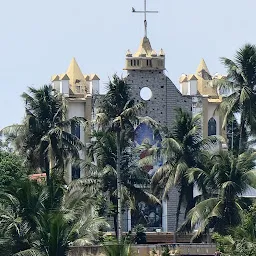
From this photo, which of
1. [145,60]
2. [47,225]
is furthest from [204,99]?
[47,225]

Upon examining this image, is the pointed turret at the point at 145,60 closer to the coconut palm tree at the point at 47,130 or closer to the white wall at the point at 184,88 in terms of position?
the white wall at the point at 184,88

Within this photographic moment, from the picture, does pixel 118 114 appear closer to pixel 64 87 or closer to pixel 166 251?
pixel 166 251

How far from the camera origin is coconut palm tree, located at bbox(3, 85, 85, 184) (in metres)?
72.4

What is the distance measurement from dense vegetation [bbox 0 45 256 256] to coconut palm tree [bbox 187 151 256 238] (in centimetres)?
4

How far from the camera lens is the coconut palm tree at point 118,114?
67.0 meters

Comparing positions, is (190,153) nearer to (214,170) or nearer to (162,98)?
(214,170)

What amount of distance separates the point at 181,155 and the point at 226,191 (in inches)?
344

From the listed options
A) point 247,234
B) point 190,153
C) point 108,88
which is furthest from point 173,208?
point 247,234

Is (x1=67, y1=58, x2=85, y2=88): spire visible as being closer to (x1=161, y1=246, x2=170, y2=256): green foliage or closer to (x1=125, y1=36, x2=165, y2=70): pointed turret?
(x1=125, y1=36, x2=165, y2=70): pointed turret

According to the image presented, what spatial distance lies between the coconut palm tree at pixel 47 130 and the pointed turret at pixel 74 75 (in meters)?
23.2

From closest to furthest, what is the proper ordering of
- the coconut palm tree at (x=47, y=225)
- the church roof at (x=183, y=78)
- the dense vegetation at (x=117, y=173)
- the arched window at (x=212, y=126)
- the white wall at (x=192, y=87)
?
the coconut palm tree at (x=47, y=225) → the dense vegetation at (x=117, y=173) → the arched window at (x=212, y=126) → the white wall at (x=192, y=87) → the church roof at (x=183, y=78)

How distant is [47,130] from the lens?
239ft

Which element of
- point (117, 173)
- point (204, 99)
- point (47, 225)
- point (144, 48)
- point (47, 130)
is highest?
point (144, 48)

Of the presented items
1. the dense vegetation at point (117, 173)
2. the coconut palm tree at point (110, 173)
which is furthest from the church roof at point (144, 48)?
the coconut palm tree at point (110, 173)
